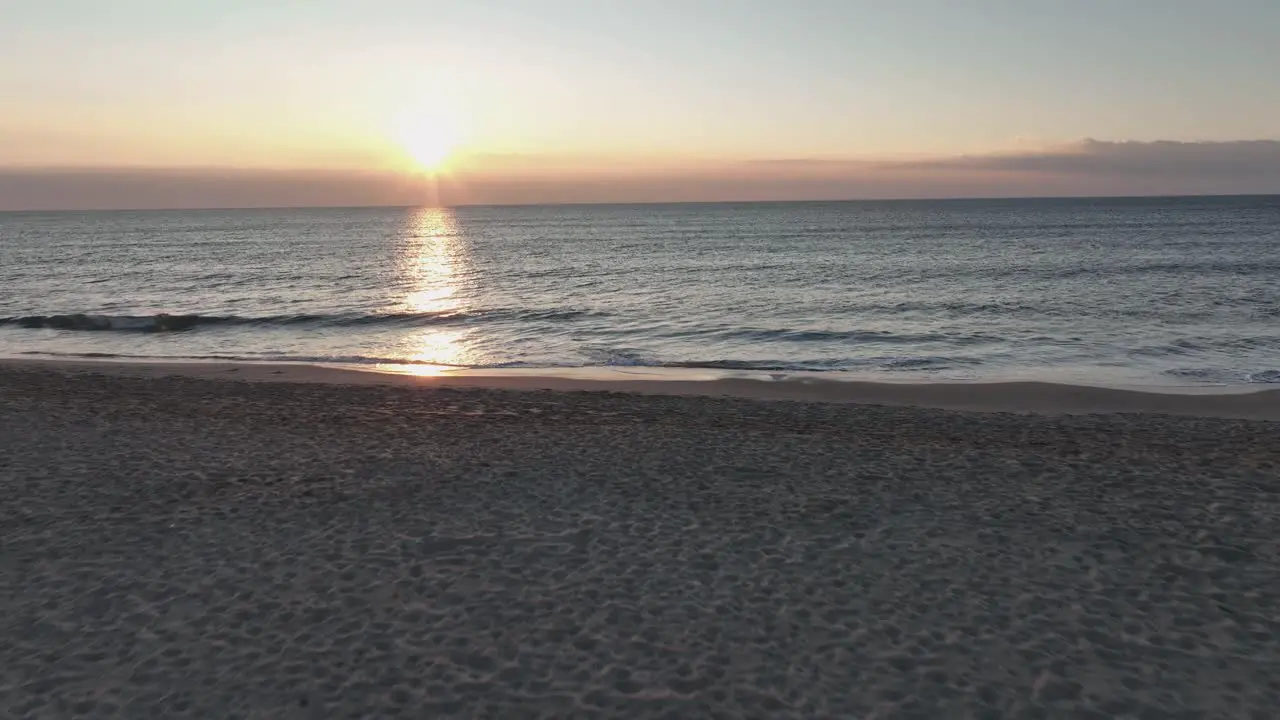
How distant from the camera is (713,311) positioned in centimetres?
4012

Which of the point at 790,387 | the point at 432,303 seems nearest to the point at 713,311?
the point at 432,303

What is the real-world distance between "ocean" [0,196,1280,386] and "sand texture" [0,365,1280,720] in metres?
10.9

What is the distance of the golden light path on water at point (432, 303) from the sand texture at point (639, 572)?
428 inches

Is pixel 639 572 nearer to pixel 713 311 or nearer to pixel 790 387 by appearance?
pixel 790 387

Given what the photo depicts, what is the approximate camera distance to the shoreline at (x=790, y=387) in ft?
62.1

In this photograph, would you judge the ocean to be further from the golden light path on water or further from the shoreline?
the shoreline

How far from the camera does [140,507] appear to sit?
446 inches

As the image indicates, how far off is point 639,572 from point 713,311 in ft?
103

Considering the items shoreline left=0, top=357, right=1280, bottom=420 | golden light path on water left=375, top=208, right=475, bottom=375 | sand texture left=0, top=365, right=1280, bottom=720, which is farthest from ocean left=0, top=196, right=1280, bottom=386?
sand texture left=0, top=365, right=1280, bottom=720

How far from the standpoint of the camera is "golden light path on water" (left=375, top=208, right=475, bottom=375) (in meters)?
27.3

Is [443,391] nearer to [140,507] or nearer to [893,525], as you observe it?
[140,507]

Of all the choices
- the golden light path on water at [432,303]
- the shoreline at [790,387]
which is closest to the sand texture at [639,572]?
the shoreline at [790,387]

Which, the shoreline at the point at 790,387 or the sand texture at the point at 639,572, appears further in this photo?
the shoreline at the point at 790,387

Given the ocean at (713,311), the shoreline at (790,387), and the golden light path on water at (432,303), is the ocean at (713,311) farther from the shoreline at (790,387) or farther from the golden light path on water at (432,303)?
the shoreline at (790,387)
